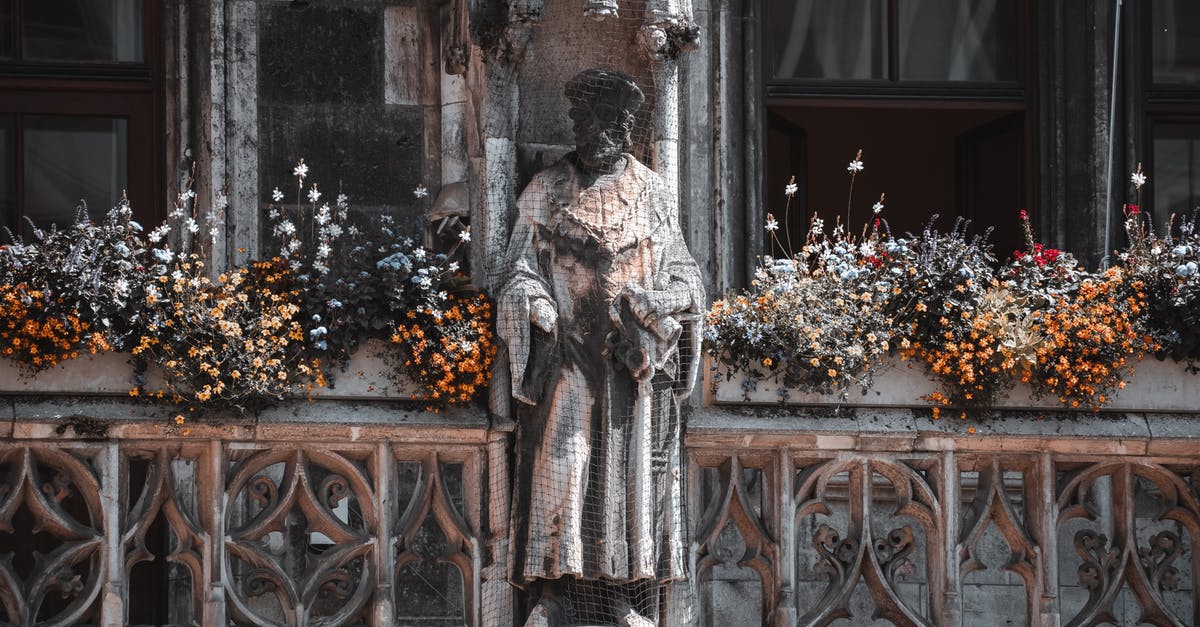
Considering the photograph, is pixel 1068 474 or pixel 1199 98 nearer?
pixel 1068 474

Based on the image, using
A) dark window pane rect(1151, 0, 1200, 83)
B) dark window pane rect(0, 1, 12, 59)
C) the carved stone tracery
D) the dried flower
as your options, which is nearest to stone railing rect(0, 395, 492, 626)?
dark window pane rect(0, 1, 12, 59)

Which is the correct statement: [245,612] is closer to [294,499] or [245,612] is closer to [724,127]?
[294,499]

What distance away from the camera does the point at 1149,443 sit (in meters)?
9.48

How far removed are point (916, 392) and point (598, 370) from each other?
4.15ft

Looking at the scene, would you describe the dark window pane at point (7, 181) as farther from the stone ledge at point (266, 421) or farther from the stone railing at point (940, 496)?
the stone railing at point (940, 496)

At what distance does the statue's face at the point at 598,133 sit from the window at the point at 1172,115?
2.90m

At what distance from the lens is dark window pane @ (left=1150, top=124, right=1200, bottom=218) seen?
11000 mm

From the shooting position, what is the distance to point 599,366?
9031 millimetres

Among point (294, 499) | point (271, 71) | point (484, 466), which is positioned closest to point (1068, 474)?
point (484, 466)

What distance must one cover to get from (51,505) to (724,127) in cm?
320

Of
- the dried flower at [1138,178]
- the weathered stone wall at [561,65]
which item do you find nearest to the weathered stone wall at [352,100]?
the weathered stone wall at [561,65]

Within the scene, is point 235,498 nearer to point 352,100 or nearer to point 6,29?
point 352,100

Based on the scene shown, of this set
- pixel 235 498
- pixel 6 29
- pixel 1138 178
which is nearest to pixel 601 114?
pixel 235 498

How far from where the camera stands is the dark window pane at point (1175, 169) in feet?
36.1
